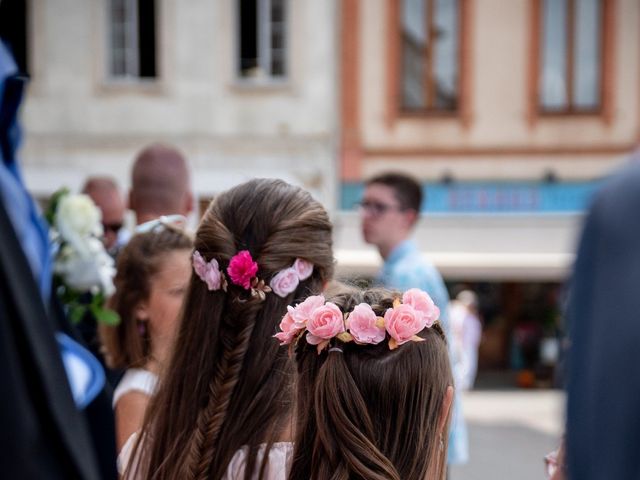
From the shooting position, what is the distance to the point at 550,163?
14969mm

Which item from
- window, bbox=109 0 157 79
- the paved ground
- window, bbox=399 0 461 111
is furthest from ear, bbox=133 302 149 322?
window, bbox=399 0 461 111

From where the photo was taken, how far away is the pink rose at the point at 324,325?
6.06 ft

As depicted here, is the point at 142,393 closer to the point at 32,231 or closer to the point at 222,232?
the point at 222,232

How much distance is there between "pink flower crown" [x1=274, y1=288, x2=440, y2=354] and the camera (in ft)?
6.07

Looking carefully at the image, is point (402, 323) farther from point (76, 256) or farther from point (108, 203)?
point (108, 203)

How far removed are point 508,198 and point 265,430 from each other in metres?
13.4

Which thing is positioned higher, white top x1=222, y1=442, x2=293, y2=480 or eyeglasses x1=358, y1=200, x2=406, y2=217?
eyeglasses x1=358, y1=200, x2=406, y2=217

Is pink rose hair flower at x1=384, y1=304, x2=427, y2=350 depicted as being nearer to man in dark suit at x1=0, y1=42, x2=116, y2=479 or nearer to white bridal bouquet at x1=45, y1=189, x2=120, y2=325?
man in dark suit at x1=0, y1=42, x2=116, y2=479

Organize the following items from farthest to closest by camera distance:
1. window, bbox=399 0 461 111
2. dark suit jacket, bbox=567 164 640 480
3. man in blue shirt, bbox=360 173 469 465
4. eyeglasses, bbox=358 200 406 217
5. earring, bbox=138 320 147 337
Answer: window, bbox=399 0 461 111, eyeglasses, bbox=358 200 406 217, man in blue shirt, bbox=360 173 469 465, earring, bbox=138 320 147 337, dark suit jacket, bbox=567 164 640 480

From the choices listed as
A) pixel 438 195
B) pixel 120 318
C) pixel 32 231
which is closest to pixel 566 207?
pixel 438 195

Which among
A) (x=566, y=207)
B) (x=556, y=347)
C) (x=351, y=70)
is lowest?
(x=556, y=347)

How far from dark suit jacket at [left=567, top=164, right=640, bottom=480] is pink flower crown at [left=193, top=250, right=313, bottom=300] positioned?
1397 mm

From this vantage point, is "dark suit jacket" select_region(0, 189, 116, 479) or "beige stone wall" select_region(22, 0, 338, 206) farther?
"beige stone wall" select_region(22, 0, 338, 206)

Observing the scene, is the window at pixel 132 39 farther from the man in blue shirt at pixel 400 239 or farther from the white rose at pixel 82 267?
the white rose at pixel 82 267
